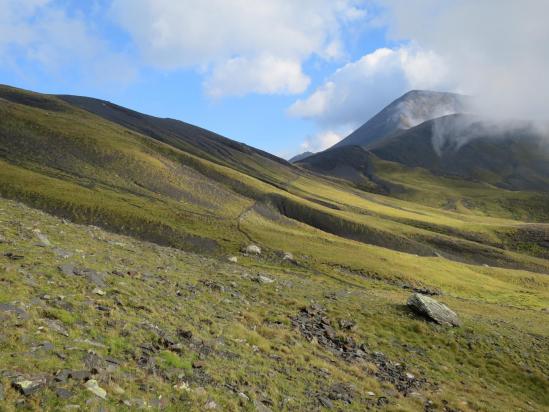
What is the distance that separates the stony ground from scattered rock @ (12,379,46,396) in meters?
0.03

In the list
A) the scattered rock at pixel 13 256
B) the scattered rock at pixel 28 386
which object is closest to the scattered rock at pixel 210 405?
the scattered rock at pixel 28 386

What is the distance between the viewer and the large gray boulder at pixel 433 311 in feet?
115

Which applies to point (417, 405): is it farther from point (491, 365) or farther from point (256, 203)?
point (256, 203)

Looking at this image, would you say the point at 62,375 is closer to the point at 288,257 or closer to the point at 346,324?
the point at 346,324

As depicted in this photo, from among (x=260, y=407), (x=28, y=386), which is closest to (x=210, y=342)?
(x=260, y=407)

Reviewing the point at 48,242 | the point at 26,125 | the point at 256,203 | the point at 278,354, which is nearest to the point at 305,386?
the point at 278,354

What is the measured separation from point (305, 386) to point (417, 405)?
6.34 m

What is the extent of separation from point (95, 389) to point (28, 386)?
1765 mm

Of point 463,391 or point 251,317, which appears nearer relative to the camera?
point 463,391

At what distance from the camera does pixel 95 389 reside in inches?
488

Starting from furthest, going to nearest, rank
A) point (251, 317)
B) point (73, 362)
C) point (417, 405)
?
point (251, 317) < point (417, 405) < point (73, 362)

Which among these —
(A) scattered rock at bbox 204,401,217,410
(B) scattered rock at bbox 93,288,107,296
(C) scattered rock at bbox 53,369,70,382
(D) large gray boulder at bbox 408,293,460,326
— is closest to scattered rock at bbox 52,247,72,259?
(B) scattered rock at bbox 93,288,107,296

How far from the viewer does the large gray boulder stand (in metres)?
35.0

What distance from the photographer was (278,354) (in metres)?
22.0
